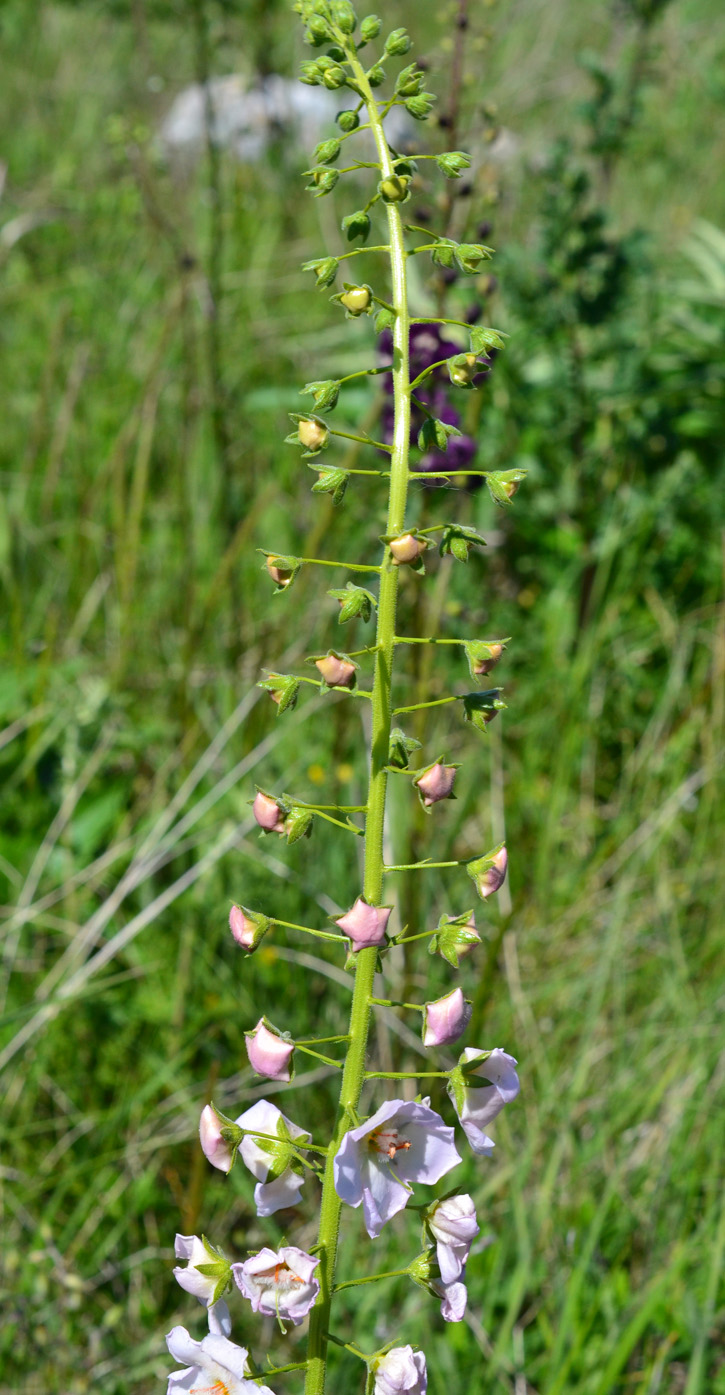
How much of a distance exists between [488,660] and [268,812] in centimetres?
26

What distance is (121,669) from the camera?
3.10 meters

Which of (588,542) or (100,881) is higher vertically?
(588,542)

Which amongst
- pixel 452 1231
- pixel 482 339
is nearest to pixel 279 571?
pixel 482 339

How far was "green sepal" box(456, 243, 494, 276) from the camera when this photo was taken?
1138mm

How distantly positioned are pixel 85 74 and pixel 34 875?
19.3ft

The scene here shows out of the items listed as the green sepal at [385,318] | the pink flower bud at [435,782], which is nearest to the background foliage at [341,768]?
the green sepal at [385,318]

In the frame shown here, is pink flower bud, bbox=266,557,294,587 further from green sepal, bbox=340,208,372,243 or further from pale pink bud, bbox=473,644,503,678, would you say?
green sepal, bbox=340,208,372,243

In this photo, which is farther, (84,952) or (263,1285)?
(84,952)

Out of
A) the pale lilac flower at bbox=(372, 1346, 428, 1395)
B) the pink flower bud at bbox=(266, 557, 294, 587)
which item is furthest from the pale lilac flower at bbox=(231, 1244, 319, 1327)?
the pink flower bud at bbox=(266, 557, 294, 587)

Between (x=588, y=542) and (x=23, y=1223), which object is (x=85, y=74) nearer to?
(x=588, y=542)

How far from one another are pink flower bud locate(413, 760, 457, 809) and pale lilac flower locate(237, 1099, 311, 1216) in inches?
13.1

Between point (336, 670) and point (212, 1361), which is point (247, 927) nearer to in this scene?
point (336, 670)

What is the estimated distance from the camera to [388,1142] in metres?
1.12

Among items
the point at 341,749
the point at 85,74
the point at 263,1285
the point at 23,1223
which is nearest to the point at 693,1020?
the point at 341,749
